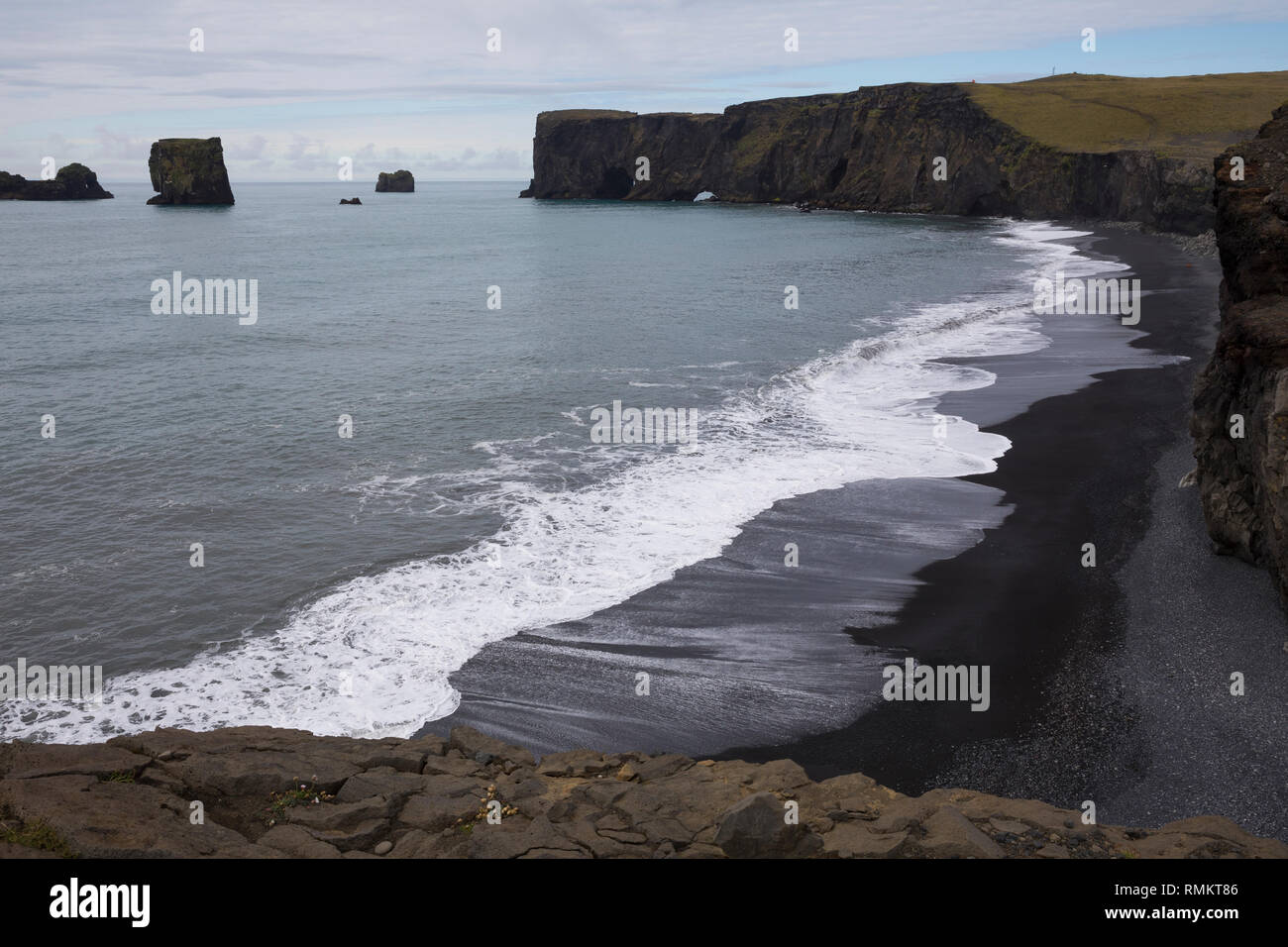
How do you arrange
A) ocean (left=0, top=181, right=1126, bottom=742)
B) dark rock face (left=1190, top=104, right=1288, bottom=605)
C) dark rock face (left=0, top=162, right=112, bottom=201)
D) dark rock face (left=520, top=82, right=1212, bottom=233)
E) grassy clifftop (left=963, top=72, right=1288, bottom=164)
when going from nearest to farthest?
dark rock face (left=1190, top=104, right=1288, bottom=605), ocean (left=0, top=181, right=1126, bottom=742), grassy clifftop (left=963, top=72, right=1288, bottom=164), dark rock face (left=520, top=82, right=1212, bottom=233), dark rock face (left=0, top=162, right=112, bottom=201)

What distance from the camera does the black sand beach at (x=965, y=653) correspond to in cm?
1075

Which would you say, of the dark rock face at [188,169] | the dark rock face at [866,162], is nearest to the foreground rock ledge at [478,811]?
the dark rock face at [866,162]

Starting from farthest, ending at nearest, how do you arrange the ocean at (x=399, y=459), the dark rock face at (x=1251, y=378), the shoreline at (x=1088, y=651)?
the ocean at (x=399, y=459), the dark rock face at (x=1251, y=378), the shoreline at (x=1088, y=651)

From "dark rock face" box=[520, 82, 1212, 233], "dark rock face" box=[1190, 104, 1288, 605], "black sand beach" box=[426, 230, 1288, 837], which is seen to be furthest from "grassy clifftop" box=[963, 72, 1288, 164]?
"black sand beach" box=[426, 230, 1288, 837]

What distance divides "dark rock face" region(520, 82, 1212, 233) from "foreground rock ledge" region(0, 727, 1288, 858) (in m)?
76.3

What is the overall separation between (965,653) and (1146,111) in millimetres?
108834

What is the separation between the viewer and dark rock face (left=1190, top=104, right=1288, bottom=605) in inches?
517

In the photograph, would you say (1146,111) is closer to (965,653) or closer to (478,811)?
(965,653)

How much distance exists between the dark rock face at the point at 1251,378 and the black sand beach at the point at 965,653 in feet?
2.74

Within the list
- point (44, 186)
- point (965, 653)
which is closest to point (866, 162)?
point (965, 653)

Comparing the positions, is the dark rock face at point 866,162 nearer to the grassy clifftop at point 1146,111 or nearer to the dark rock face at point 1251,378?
the grassy clifftop at point 1146,111

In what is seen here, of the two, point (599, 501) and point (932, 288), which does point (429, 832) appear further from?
point (932, 288)

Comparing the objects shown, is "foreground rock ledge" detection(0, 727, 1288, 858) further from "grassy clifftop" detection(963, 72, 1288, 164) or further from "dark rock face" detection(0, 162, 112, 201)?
"dark rock face" detection(0, 162, 112, 201)
